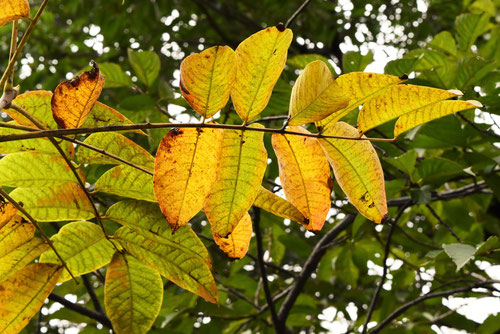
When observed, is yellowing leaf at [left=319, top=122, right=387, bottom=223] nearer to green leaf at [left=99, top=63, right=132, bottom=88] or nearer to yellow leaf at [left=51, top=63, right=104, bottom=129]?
yellow leaf at [left=51, top=63, right=104, bottom=129]

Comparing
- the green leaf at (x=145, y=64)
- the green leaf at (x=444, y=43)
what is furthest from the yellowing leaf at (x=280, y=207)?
the green leaf at (x=444, y=43)

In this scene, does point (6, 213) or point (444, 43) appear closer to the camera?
point (6, 213)

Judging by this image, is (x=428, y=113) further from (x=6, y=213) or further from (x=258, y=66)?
(x=6, y=213)

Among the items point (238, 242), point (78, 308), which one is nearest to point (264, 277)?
point (78, 308)

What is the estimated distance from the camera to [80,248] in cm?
85

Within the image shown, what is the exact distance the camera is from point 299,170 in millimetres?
754

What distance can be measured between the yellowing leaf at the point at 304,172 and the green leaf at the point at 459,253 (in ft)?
1.45

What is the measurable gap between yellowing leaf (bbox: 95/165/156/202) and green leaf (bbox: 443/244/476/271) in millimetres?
657

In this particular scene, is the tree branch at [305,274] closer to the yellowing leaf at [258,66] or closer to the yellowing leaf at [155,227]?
the yellowing leaf at [155,227]

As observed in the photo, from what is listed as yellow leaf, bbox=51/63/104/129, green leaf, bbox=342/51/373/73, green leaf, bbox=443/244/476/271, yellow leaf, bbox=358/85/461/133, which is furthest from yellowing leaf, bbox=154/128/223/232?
green leaf, bbox=342/51/373/73

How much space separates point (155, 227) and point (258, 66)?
1.09 feet

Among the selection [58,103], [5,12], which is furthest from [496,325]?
[5,12]

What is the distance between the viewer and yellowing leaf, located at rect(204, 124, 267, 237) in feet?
2.36

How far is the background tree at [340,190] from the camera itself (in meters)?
1.47
